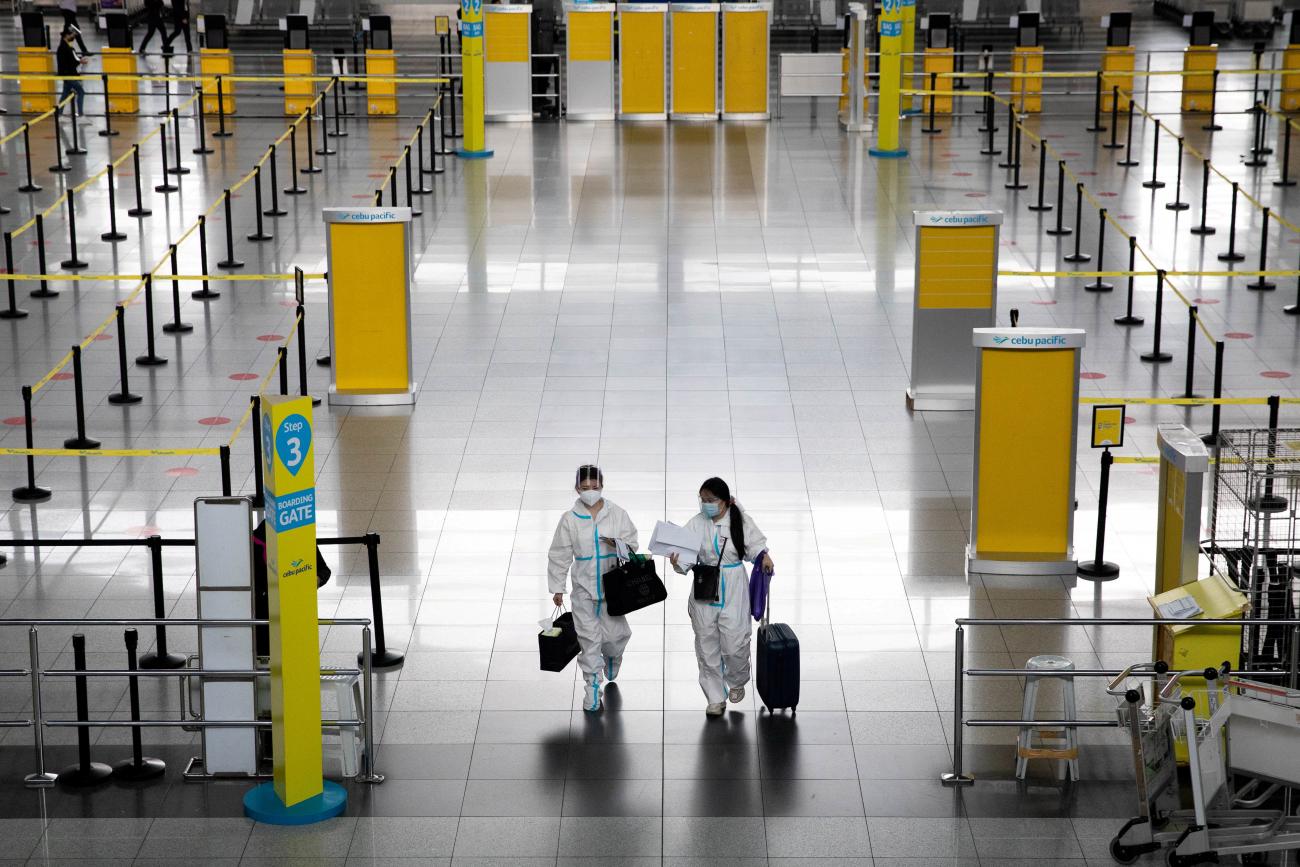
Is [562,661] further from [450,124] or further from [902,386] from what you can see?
[450,124]

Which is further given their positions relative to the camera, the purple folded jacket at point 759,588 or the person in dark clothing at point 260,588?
the purple folded jacket at point 759,588

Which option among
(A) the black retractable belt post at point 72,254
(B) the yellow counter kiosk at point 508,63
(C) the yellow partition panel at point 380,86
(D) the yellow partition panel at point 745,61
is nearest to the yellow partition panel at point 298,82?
(C) the yellow partition panel at point 380,86

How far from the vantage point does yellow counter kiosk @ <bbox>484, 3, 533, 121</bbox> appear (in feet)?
88.3

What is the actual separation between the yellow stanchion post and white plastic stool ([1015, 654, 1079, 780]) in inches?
666

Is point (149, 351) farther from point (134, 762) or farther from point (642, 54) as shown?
point (642, 54)

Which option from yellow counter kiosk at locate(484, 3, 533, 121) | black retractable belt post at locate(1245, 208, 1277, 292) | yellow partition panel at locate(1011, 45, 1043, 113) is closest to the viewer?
black retractable belt post at locate(1245, 208, 1277, 292)

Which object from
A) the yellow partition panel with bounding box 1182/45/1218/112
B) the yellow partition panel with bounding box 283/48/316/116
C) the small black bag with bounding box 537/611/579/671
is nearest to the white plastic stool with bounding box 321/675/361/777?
the small black bag with bounding box 537/611/579/671

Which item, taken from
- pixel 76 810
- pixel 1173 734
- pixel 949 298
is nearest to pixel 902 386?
pixel 949 298

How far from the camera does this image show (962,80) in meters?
30.2

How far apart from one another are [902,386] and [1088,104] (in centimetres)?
1653

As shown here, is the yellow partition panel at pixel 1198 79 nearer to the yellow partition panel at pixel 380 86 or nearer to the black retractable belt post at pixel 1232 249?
the black retractable belt post at pixel 1232 249

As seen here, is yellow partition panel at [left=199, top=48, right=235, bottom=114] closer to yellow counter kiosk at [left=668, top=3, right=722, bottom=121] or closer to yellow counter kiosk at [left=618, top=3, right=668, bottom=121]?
yellow counter kiosk at [left=618, top=3, right=668, bottom=121]

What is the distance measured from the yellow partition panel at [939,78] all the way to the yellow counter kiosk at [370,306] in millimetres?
16127

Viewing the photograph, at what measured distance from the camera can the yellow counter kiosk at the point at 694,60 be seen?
27.4 meters
